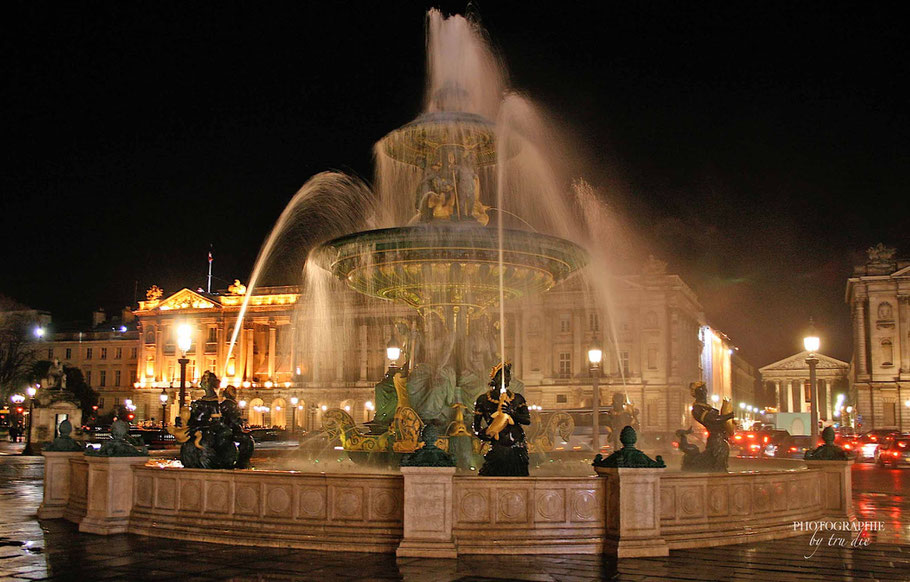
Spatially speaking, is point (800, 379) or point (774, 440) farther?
point (800, 379)

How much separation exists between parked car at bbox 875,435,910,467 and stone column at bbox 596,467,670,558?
2676 centimetres

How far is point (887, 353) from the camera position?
264 ft

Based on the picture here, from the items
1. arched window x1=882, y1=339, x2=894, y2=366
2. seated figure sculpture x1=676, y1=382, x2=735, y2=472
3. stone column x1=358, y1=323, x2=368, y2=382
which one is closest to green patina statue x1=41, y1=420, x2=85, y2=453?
seated figure sculpture x1=676, y1=382, x2=735, y2=472

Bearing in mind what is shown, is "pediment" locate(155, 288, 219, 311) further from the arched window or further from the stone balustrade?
the stone balustrade

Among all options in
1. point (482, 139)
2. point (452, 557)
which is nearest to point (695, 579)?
point (452, 557)

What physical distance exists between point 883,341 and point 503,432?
78791mm

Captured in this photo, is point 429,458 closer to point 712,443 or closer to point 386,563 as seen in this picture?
point 386,563

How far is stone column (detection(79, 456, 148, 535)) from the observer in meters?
11.4

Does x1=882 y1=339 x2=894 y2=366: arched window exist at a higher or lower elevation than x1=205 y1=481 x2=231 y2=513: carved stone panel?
higher

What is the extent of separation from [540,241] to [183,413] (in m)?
6.20

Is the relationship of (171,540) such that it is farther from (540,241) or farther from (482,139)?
(482,139)

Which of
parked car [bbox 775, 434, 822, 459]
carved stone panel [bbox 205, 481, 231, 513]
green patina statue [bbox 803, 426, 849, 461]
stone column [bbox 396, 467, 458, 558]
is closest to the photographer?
stone column [bbox 396, 467, 458, 558]

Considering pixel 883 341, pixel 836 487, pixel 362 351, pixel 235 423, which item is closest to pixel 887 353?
pixel 883 341

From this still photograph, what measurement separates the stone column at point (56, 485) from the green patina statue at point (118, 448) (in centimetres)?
133
